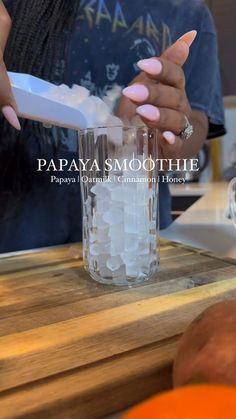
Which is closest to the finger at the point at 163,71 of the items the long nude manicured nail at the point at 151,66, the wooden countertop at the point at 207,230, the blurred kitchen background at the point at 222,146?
the long nude manicured nail at the point at 151,66

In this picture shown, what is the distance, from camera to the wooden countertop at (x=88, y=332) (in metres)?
0.30

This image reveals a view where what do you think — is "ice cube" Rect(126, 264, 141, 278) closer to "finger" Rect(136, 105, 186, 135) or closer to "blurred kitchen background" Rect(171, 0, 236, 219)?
"finger" Rect(136, 105, 186, 135)

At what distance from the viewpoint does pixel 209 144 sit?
213 centimetres

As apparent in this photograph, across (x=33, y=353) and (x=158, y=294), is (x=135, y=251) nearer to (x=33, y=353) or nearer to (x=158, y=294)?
(x=158, y=294)

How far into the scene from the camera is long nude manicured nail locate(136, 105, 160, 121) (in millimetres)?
537

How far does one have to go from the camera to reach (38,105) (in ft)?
1.70

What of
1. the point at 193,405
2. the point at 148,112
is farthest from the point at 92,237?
the point at 193,405

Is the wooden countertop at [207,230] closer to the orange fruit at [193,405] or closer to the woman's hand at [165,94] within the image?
the woman's hand at [165,94]

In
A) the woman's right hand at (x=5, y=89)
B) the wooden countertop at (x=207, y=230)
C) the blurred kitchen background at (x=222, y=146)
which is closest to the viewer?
the woman's right hand at (x=5, y=89)

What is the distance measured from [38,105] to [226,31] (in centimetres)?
159

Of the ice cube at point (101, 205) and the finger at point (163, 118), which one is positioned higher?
the finger at point (163, 118)

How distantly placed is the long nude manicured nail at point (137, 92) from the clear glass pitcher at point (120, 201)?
0.14 feet

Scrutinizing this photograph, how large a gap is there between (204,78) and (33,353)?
724 millimetres

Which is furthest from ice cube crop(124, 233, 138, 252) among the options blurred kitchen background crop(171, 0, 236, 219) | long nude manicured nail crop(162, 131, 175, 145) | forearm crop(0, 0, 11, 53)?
blurred kitchen background crop(171, 0, 236, 219)
